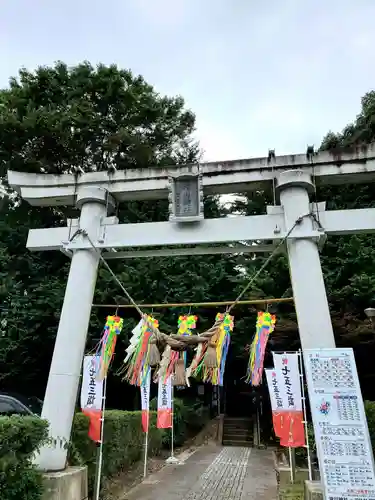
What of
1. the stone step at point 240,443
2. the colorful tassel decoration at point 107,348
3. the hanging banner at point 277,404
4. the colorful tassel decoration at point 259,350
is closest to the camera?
the colorful tassel decoration at point 107,348

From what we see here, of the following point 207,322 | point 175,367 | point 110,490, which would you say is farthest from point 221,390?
point 175,367

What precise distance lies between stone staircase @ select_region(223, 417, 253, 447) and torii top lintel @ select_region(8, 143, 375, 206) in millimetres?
12182

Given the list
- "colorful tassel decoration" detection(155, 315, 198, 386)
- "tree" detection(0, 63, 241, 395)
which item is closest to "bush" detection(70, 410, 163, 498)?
"colorful tassel decoration" detection(155, 315, 198, 386)

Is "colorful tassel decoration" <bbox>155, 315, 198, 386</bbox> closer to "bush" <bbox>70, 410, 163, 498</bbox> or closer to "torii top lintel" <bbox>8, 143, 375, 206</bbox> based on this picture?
"bush" <bbox>70, 410, 163, 498</bbox>

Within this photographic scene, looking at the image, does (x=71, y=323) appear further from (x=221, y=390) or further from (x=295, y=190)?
(x=221, y=390)

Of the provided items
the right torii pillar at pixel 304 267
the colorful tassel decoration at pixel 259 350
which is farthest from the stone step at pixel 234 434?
the right torii pillar at pixel 304 267

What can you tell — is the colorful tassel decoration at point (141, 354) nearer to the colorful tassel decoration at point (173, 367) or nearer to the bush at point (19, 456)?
the colorful tassel decoration at point (173, 367)

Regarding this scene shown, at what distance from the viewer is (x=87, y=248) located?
614 centimetres

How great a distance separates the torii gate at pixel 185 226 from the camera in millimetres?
5387

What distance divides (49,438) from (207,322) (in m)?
9.87

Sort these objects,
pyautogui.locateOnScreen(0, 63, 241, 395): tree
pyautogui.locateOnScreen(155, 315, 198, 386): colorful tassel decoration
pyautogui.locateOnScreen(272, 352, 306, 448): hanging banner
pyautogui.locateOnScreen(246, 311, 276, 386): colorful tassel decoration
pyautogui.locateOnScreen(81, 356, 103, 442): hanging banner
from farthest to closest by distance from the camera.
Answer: pyautogui.locateOnScreen(0, 63, 241, 395): tree, pyautogui.locateOnScreen(272, 352, 306, 448): hanging banner, pyautogui.locateOnScreen(246, 311, 276, 386): colorful tassel decoration, pyautogui.locateOnScreen(81, 356, 103, 442): hanging banner, pyautogui.locateOnScreen(155, 315, 198, 386): colorful tassel decoration

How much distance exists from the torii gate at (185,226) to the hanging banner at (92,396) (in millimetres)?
899

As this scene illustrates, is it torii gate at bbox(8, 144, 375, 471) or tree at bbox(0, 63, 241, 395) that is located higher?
tree at bbox(0, 63, 241, 395)

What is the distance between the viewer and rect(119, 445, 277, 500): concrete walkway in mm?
7367
